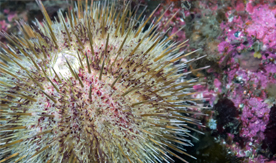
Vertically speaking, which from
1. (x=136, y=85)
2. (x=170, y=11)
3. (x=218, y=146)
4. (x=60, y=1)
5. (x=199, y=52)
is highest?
(x=60, y=1)

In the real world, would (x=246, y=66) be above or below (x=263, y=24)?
below

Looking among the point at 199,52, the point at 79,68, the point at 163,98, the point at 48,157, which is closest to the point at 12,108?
the point at 48,157

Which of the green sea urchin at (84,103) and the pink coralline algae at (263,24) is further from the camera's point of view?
the pink coralline algae at (263,24)

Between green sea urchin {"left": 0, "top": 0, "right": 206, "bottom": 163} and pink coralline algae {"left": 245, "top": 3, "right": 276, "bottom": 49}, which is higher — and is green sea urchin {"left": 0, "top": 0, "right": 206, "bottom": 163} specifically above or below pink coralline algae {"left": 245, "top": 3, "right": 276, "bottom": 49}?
below

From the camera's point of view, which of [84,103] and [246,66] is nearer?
[84,103]

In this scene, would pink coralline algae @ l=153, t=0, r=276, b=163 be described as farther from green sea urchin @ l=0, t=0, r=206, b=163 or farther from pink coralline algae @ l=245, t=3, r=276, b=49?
green sea urchin @ l=0, t=0, r=206, b=163

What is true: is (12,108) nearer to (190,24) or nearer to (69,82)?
(69,82)

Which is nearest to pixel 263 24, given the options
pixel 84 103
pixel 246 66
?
pixel 246 66

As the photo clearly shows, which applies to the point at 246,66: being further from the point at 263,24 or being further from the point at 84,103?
the point at 84,103

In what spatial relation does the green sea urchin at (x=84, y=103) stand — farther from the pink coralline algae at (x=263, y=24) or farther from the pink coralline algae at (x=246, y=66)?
the pink coralline algae at (x=263, y=24)

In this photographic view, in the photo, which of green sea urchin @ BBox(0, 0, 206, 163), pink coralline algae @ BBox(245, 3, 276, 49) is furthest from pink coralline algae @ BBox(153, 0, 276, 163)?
green sea urchin @ BBox(0, 0, 206, 163)

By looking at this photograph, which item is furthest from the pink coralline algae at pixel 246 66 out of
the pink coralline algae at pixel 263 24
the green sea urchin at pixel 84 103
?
the green sea urchin at pixel 84 103
